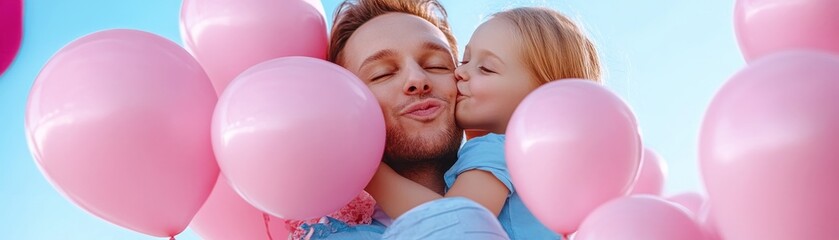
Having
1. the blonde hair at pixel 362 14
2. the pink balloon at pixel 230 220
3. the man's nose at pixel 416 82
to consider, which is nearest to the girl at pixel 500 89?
the man's nose at pixel 416 82

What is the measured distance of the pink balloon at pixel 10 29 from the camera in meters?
3.71

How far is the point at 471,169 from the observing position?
2.11 metres

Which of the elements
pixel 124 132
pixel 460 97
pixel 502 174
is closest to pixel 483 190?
pixel 502 174

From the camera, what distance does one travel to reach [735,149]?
1.29 metres

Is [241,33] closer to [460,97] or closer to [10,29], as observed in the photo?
[460,97]

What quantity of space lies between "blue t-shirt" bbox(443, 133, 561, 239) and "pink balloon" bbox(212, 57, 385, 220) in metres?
0.42

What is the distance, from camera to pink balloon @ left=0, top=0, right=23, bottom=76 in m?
3.71

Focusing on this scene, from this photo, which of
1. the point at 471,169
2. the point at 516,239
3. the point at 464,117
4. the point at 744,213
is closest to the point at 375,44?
the point at 464,117

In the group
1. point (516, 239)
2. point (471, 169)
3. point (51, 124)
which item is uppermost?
point (51, 124)

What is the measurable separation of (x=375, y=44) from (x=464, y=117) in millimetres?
335

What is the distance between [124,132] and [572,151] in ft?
3.03

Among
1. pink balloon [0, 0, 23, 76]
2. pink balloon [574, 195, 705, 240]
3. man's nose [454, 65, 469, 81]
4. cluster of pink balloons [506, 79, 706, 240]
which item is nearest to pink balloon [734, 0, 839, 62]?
cluster of pink balloons [506, 79, 706, 240]

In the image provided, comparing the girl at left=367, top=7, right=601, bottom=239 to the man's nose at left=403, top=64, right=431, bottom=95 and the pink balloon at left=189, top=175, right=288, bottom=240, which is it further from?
the pink balloon at left=189, top=175, right=288, bottom=240

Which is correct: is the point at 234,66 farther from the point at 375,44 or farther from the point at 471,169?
the point at 471,169
